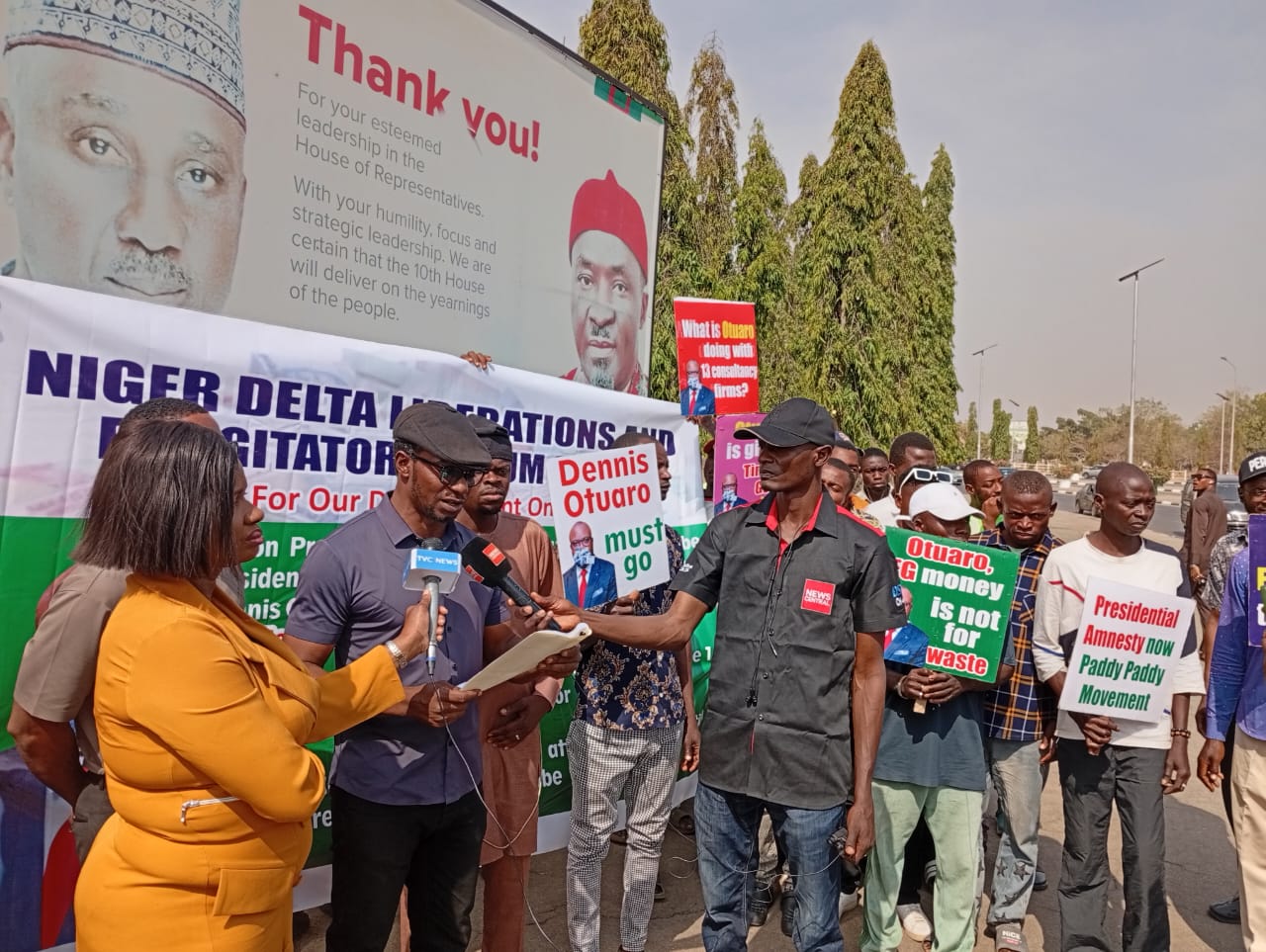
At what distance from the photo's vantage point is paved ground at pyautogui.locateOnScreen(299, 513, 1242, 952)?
13.6ft

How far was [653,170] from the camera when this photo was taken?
5.71 meters

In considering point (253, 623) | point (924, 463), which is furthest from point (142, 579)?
point (924, 463)

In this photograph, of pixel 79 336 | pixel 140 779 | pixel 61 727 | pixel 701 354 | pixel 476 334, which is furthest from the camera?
pixel 701 354

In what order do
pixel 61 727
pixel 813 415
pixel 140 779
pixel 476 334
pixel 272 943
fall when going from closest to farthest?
pixel 140 779 < pixel 272 943 < pixel 61 727 < pixel 813 415 < pixel 476 334

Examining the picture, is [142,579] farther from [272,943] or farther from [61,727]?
[272,943]

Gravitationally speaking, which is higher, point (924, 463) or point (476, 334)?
point (476, 334)

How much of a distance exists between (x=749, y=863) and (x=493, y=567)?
1.47 metres

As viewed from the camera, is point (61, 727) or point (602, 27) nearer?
point (61, 727)

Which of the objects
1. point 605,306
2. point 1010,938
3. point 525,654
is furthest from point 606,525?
point 1010,938

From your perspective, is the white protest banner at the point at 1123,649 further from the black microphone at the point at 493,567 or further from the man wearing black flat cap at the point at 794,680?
the black microphone at the point at 493,567

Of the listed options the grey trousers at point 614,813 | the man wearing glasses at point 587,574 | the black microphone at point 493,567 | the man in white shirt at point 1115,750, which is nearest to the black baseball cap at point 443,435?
the black microphone at point 493,567

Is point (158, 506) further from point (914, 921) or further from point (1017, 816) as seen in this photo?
point (914, 921)

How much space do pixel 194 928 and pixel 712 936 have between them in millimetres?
1851

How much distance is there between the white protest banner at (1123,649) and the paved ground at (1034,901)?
137cm
